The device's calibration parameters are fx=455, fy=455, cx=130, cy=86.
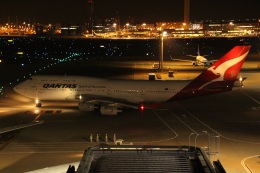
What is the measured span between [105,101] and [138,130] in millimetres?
9744

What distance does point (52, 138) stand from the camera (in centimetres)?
4134

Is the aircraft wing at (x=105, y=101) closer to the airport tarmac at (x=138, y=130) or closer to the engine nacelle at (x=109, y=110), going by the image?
the engine nacelle at (x=109, y=110)

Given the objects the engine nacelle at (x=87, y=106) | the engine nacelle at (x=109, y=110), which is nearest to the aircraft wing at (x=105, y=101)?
the engine nacelle at (x=87, y=106)

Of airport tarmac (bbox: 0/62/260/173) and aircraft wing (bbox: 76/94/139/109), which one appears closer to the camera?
airport tarmac (bbox: 0/62/260/173)

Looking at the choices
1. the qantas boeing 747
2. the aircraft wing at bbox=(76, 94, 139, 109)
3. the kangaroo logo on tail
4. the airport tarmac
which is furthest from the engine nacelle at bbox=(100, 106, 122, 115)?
the kangaroo logo on tail

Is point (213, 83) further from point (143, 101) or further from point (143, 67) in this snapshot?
point (143, 67)

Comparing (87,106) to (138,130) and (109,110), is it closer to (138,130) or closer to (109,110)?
(109,110)

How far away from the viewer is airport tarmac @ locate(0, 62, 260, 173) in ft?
114

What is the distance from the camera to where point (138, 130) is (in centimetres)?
4494

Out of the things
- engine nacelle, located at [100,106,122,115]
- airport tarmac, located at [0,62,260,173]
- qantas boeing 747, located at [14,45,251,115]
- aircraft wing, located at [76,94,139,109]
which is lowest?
airport tarmac, located at [0,62,260,173]

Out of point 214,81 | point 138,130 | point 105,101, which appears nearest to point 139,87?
point 105,101

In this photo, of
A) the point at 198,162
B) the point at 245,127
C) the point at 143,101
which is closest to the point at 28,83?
the point at 143,101

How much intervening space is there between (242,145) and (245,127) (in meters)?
7.82

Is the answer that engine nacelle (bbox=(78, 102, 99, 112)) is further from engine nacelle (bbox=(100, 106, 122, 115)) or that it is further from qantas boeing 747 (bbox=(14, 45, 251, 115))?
engine nacelle (bbox=(100, 106, 122, 115))
